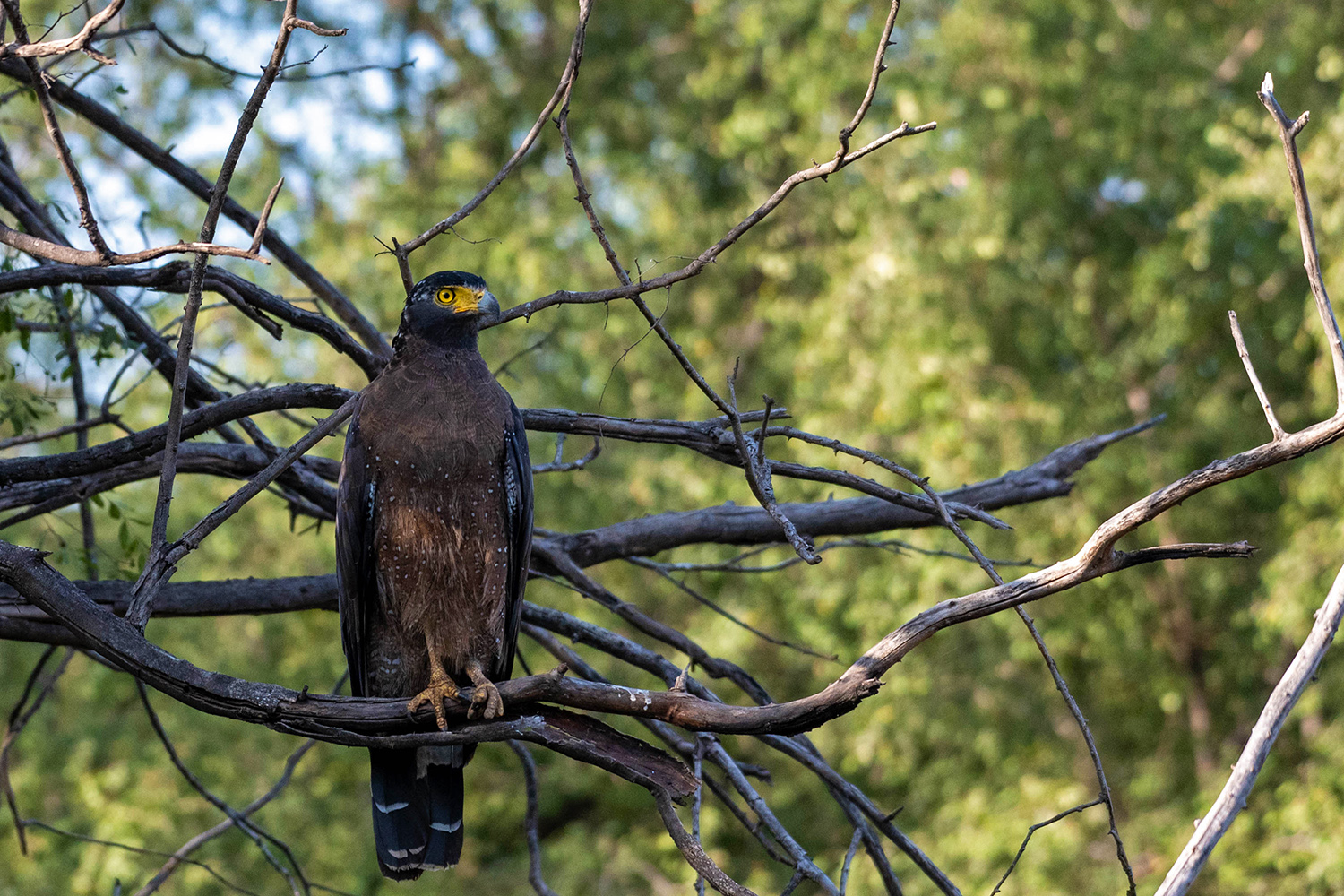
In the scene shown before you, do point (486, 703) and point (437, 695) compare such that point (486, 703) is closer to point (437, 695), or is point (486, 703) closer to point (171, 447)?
point (437, 695)

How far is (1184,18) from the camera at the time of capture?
11328mm

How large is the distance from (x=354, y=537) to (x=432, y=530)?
0.71ft

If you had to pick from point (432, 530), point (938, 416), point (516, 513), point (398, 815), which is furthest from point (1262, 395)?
point (938, 416)

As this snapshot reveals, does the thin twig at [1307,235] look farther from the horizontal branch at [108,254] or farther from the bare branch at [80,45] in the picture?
the bare branch at [80,45]

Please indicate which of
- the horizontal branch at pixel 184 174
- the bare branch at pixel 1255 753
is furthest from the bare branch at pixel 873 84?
A: the horizontal branch at pixel 184 174

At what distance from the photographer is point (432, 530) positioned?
3615mm

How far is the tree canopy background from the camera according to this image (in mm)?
9164

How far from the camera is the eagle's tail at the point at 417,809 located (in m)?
3.52

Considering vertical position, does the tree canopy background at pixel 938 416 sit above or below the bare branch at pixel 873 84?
above

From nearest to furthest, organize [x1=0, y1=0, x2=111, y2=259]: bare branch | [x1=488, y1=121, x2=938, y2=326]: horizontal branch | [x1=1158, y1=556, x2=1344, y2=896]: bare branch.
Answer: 1. [x1=1158, y1=556, x2=1344, y2=896]: bare branch
2. [x1=0, y1=0, x2=111, y2=259]: bare branch
3. [x1=488, y1=121, x2=938, y2=326]: horizontal branch

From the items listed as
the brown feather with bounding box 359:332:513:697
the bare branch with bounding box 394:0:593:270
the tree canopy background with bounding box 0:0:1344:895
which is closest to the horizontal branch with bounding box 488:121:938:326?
the bare branch with bounding box 394:0:593:270

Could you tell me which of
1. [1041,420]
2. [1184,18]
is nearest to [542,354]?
[1041,420]

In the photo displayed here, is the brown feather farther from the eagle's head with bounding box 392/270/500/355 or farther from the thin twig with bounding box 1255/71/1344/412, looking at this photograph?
the thin twig with bounding box 1255/71/1344/412

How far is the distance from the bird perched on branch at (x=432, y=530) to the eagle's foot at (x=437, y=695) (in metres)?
0.01
